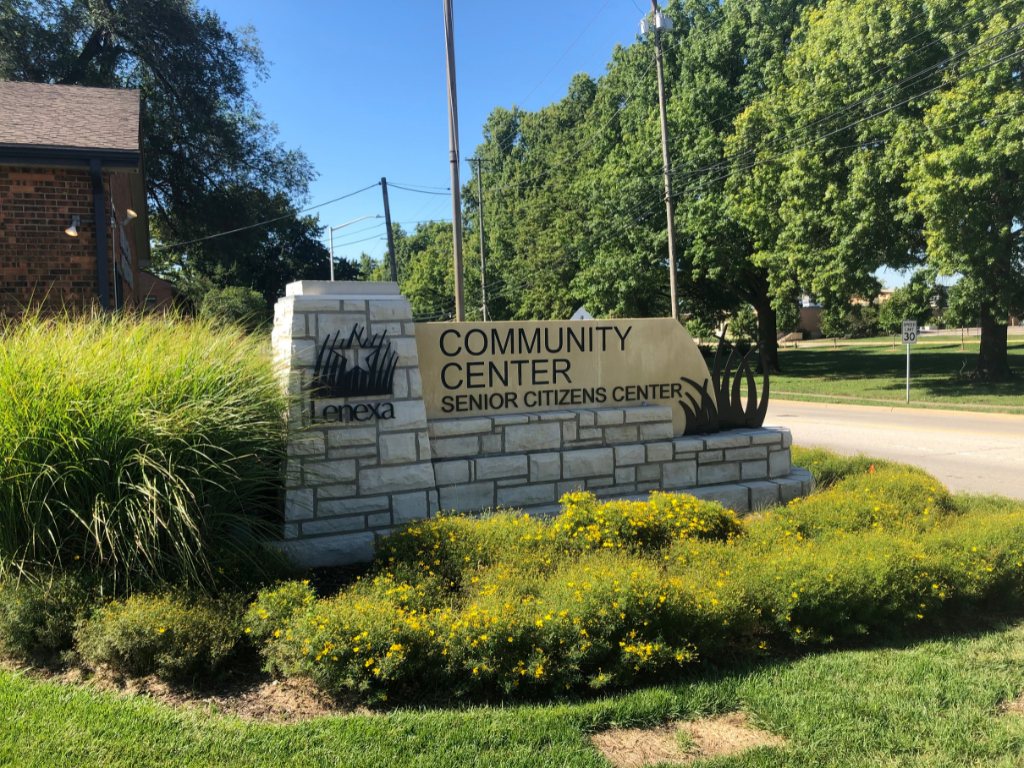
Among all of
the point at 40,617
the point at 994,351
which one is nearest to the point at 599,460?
the point at 40,617

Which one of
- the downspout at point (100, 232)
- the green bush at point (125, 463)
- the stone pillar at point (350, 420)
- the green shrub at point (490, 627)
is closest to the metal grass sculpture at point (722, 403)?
the stone pillar at point (350, 420)

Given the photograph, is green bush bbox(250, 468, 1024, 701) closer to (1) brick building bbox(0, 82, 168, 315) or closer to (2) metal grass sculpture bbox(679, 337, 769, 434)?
(2) metal grass sculpture bbox(679, 337, 769, 434)

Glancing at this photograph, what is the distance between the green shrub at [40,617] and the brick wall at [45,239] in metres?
6.32

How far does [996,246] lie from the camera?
17.8 m

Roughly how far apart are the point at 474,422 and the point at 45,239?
668 centimetres

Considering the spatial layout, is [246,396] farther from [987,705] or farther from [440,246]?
[440,246]

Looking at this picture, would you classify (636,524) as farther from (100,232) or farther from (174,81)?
(174,81)

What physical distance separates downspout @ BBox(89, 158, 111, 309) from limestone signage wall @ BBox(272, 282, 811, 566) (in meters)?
4.75

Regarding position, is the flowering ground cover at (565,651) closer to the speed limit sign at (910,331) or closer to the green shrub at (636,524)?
the green shrub at (636,524)

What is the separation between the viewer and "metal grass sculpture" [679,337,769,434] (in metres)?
7.50

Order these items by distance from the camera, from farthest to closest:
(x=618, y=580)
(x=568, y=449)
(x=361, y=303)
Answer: (x=568, y=449) < (x=361, y=303) < (x=618, y=580)

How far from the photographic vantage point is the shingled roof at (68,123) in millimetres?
9086

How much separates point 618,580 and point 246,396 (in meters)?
2.58

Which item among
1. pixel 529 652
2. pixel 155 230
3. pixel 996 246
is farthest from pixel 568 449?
pixel 155 230
